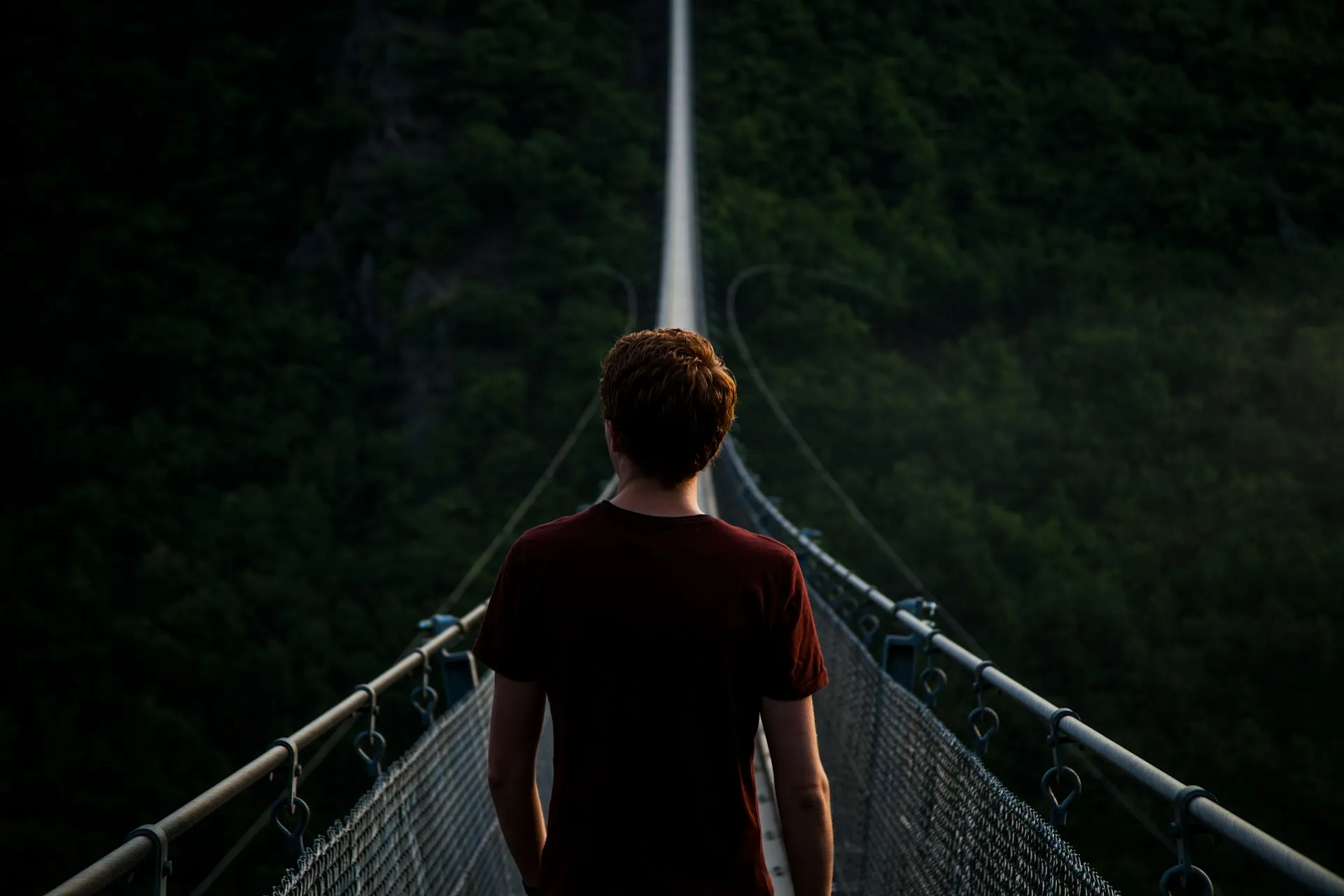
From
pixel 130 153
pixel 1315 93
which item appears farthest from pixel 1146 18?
pixel 130 153

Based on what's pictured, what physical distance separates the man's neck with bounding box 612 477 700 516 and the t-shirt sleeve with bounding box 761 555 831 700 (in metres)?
0.09

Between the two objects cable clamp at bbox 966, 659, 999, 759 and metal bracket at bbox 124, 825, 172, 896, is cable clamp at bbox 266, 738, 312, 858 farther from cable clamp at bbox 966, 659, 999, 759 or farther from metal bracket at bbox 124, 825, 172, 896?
cable clamp at bbox 966, 659, 999, 759

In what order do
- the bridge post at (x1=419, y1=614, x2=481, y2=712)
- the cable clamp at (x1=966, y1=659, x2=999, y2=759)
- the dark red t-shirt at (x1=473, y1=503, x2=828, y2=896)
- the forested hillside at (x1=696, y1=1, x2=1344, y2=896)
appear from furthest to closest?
1. the forested hillside at (x1=696, y1=1, x2=1344, y2=896)
2. the bridge post at (x1=419, y1=614, x2=481, y2=712)
3. the cable clamp at (x1=966, y1=659, x2=999, y2=759)
4. the dark red t-shirt at (x1=473, y1=503, x2=828, y2=896)

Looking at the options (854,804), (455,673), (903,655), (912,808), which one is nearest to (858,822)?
(854,804)

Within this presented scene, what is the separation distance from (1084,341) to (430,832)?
80.1ft

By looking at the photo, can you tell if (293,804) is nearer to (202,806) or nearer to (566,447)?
(202,806)

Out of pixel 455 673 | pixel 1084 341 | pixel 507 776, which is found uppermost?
pixel 507 776

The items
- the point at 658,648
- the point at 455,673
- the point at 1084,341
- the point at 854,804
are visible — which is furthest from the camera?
the point at 1084,341

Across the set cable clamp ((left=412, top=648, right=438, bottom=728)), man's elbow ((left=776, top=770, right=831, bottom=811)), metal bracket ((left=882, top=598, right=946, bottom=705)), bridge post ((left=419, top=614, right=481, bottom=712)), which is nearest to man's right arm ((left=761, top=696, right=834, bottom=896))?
man's elbow ((left=776, top=770, right=831, bottom=811))

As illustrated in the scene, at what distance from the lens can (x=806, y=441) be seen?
2159 cm

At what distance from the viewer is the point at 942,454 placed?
21.4 metres

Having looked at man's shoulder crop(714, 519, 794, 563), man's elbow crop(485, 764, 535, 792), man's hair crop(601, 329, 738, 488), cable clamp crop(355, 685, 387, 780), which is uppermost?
man's hair crop(601, 329, 738, 488)

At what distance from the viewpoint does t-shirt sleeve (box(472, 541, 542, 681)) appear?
84cm

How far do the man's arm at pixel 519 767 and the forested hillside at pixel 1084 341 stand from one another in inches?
523
